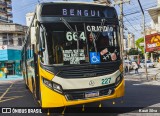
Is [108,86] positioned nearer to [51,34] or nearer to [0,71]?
[51,34]

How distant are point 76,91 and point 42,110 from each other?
2577 millimetres

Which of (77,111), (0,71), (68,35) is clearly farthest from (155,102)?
(0,71)

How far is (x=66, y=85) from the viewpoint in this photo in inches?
313

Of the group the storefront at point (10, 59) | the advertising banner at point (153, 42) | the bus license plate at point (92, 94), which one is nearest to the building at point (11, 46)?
the storefront at point (10, 59)

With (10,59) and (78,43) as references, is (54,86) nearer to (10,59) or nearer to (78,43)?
(78,43)

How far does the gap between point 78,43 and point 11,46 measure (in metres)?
41.3

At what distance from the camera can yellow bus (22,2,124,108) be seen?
7957mm

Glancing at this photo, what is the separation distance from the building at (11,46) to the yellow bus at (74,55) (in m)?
38.1

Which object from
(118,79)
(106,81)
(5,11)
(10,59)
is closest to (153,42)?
(118,79)

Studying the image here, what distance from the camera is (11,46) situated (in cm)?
4788

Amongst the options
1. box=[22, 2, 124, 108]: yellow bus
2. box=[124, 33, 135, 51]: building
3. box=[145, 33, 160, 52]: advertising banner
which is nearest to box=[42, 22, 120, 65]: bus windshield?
box=[22, 2, 124, 108]: yellow bus

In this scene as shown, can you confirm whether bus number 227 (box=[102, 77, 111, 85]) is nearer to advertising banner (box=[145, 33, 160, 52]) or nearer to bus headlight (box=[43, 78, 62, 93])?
bus headlight (box=[43, 78, 62, 93])

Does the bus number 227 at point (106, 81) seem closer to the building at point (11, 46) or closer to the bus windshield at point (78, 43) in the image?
the bus windshield at point (78, 43)

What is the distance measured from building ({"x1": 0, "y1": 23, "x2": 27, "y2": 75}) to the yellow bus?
1499 inches
